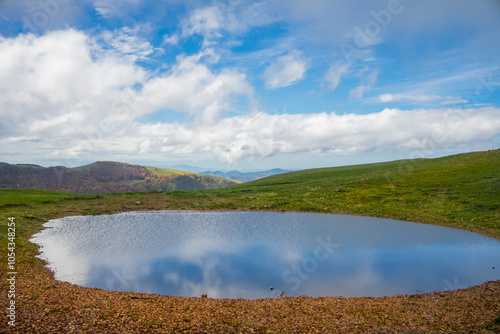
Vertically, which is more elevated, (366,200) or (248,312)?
(366,200)

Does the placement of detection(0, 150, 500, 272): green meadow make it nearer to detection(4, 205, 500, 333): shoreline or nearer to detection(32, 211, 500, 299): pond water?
detection(32, 211, 500, 299): pond water

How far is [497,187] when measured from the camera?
54688 mm

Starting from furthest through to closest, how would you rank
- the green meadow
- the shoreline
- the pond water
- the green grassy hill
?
the green grassy hill, the green meadow, the pond water, the shoreline

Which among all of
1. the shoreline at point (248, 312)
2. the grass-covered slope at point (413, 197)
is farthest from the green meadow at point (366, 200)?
the shoreline at point (248, 312)

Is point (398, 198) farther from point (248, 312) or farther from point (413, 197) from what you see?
point (248, 312)

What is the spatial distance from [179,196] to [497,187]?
74248 millimetres

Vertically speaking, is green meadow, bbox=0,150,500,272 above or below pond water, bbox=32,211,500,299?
above

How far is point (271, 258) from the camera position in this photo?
2822 centimetres

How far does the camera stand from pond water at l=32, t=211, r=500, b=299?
21.8 m

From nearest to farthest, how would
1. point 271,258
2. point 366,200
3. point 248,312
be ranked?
point 248,312 → point 271,258 → point 366,200

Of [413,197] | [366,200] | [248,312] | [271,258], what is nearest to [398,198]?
[413,197]

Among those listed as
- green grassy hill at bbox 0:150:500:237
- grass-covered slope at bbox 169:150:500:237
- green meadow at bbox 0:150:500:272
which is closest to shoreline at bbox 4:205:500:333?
green meadow at bbox 0:150:500:272

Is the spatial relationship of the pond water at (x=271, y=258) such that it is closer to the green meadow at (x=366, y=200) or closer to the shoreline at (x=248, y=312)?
the shoreline at (x=248, y=312)

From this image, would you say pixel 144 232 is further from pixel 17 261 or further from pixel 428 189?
pixel 428 189
